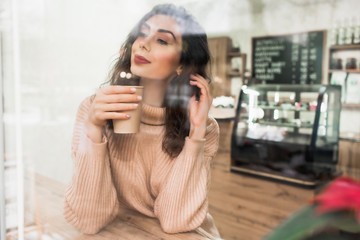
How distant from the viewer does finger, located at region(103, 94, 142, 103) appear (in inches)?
25.5

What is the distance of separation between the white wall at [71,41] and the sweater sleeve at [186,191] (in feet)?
1.48

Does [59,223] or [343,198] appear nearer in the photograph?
[343,198]

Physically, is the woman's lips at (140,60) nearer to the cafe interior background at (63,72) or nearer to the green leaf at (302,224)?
the cafe interior background at (63,72)

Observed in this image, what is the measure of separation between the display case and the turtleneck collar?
0.47m

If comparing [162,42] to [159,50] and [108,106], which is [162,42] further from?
[108,106]

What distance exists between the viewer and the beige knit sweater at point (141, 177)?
78cm

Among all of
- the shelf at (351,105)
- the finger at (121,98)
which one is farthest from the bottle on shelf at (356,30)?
the finger at (121,98)

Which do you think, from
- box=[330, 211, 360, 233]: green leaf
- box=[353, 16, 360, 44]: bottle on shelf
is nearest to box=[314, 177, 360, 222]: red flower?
box=[330, 211, 360, 233]: green leaf

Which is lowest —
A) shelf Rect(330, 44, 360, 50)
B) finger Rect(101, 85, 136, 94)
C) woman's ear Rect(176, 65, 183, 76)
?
finger Rect(101, 85, 136, 94)

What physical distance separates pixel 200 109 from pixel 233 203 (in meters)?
0.75

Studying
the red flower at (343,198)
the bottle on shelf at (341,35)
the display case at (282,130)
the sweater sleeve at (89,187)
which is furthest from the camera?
the display case at (282,130)

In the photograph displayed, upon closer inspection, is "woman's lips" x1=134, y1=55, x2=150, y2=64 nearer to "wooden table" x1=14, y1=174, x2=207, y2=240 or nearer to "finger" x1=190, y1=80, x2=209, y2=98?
"finger" x1=190, y1=80, x2=209, y2=98

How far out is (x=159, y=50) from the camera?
80cm

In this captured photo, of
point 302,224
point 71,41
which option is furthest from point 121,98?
point 71,41
